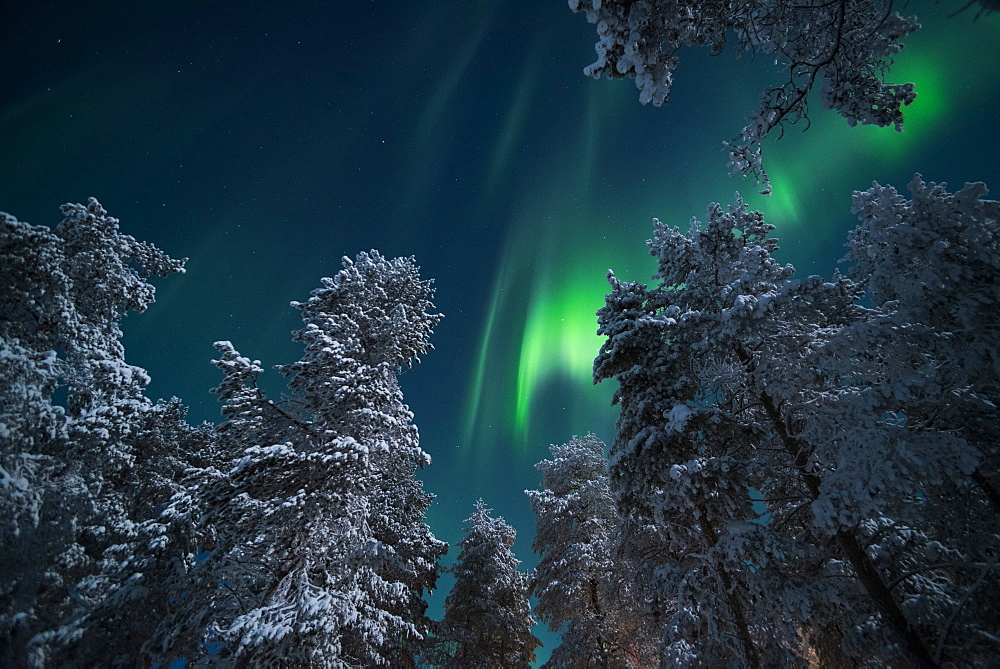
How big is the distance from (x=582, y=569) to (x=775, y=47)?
16836 millimetres

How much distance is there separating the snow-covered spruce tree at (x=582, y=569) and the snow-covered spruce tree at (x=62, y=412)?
13200 mm

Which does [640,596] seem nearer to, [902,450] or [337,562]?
[902,450]

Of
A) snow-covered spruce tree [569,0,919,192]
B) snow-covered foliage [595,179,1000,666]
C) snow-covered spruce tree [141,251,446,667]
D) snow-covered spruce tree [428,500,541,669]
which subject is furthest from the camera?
snow-covered spruce tree [428,500,541,669]

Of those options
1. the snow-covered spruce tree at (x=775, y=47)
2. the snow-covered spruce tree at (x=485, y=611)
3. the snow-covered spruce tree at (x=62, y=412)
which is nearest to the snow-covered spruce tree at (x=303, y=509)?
the snow-covered spruce tree at (x=62, y=412)

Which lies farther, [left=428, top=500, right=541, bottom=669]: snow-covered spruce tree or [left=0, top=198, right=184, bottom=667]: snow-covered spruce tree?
[left=428, top=500, right=541, bottom=669]: snow-covered spruce tree

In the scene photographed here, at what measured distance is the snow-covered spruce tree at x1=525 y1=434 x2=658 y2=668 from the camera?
568 inches

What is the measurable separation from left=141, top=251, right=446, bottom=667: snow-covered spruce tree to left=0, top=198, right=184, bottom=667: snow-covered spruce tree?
6.42ft

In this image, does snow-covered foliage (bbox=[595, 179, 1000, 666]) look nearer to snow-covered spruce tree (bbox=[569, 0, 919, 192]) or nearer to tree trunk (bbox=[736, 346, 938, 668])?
tree trunk (bbox=[736, 346, 938, 668])

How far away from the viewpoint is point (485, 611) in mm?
18016

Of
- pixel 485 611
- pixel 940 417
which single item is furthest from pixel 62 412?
pixel 940 417

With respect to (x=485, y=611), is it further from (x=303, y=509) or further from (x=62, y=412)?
(x=62, y=412)

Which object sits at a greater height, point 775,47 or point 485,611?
point 775,47

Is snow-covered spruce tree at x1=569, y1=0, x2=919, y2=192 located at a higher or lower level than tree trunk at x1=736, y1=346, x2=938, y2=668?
higher

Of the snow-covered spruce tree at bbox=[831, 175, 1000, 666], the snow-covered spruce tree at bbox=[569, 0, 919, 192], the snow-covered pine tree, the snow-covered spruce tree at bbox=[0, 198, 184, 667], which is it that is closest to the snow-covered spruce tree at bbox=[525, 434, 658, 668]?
the snow-covered pine tree
